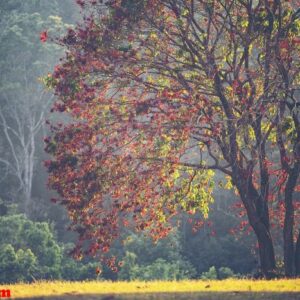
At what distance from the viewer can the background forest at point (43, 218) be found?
26750 mm

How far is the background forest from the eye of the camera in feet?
87.8

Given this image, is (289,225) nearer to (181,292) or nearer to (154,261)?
(181,292)

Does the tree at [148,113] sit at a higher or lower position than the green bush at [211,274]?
higher

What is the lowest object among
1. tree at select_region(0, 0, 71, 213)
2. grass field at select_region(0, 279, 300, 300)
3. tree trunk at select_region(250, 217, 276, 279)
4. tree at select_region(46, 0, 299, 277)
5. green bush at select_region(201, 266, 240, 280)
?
green bush at select_region(201, 266, 240, 280)

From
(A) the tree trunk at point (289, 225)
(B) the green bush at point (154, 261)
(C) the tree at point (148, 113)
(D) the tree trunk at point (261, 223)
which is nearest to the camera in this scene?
(C) the tree at point (148, 113)

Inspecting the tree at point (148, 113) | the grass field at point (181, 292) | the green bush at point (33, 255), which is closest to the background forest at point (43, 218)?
the green bush at point (33, 255)

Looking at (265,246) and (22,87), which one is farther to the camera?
(22,87)

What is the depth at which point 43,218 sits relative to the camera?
113 ft

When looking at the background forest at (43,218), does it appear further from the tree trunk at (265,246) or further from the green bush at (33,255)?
the tree trunk at (265,246)

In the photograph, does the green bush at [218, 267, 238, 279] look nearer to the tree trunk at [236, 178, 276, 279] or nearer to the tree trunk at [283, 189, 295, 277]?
the tree trunk at [283, 189, 295, 277]

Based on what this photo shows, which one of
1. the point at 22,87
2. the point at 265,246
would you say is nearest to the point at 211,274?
the point at 265,246

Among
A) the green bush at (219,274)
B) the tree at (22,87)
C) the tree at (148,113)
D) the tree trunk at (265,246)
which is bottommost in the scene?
the green bush at (219,274)

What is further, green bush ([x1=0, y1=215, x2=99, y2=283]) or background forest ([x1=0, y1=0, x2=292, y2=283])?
background forest ([x1=0, y1=0, x2=292, y2=283])

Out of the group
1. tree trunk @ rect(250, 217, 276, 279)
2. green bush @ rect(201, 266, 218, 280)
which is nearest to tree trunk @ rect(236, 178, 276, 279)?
tree trunk @ rect(250, 217, 276, 279)
